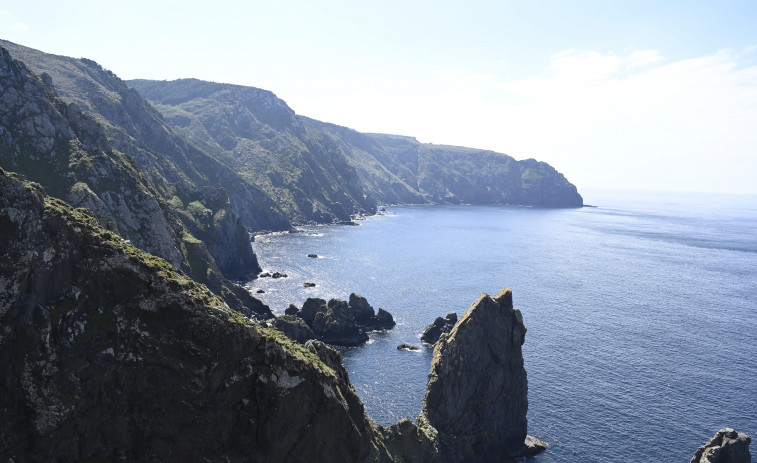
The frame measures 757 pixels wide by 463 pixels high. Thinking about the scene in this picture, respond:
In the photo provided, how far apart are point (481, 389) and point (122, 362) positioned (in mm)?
56224

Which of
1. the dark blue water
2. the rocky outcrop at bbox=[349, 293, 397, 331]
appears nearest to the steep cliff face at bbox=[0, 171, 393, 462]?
the dark blue water

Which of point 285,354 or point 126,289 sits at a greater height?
point 126,289

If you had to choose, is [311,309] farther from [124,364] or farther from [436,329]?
[124,364]

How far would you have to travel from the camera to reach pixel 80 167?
11106 cm

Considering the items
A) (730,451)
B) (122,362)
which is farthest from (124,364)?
(730,451)

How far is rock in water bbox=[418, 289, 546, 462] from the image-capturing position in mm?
71062

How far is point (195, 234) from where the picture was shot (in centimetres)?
16975

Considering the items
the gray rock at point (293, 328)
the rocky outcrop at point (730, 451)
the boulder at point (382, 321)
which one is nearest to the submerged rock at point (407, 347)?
the boulder at point (382, 321)

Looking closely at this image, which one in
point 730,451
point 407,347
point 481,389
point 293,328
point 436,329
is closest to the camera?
point 730,451

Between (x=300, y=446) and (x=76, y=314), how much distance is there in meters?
19.2

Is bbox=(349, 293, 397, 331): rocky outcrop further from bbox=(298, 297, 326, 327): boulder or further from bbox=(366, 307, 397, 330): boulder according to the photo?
bbox=(298, 297, 326, 327): boulder

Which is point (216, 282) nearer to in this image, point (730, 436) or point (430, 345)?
point (430, 345)

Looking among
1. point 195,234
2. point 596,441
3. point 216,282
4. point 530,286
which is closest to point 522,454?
point 596,441

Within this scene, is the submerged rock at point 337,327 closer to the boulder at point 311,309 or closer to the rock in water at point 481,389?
the boulder at point 311,309
